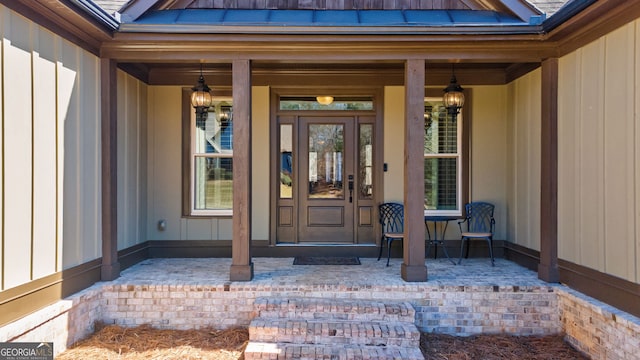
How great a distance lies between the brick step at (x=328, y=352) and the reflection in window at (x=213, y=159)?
2.54 metres

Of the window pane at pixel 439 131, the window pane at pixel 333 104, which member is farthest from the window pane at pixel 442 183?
the window pane at pixel 333 104

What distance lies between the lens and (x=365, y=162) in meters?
5.42

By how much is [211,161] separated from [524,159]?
4.04 m

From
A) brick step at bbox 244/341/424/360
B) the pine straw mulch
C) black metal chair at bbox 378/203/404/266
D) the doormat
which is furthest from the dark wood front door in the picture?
brick step at bbox 244/341/424/360

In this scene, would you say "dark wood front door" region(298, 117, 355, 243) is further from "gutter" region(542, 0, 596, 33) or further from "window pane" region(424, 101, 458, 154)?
"gutter" region(542, 0, 596, 33)

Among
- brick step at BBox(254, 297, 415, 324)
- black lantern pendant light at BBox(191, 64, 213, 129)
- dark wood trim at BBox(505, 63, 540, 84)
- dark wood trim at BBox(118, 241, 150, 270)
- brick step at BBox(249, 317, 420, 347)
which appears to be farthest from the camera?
black lantern pendant light at BBox(191, 64, 213, 129)

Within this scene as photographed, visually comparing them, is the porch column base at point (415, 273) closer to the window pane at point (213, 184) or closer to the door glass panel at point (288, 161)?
the door glass panel at point (288, 161)

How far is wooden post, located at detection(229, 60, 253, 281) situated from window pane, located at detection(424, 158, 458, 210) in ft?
8.52

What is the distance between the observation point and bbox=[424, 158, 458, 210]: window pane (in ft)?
17.5

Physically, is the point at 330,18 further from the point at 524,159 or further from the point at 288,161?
the point at 524,159

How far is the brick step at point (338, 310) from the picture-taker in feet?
11.5

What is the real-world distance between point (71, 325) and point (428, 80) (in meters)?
4.82

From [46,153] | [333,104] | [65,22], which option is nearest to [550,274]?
[333,104]

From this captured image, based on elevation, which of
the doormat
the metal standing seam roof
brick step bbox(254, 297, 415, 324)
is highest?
the metal standing seam roof
